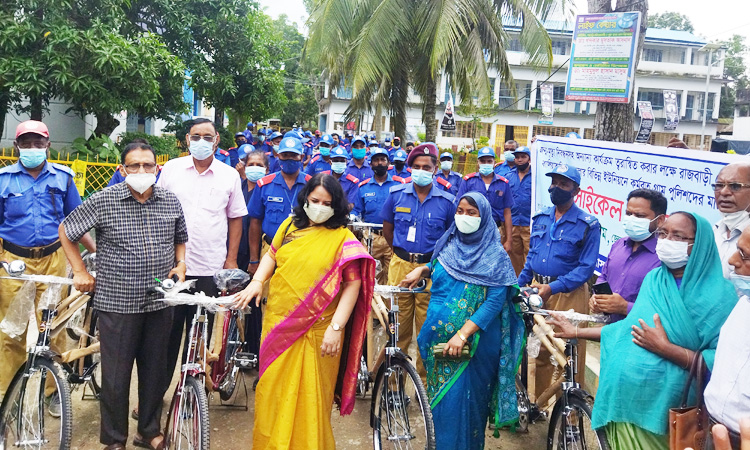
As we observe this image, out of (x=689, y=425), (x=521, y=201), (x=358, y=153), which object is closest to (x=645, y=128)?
(x=521, y=201)

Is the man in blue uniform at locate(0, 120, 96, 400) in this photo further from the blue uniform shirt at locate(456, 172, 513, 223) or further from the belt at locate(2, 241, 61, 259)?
the blue uniform shirt at locate(456, 172, 513, 223)

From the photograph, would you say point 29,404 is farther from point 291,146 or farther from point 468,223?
point 291,146

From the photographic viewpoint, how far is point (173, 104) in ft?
40.1

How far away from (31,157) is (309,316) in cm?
235

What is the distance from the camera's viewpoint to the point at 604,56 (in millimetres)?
7219

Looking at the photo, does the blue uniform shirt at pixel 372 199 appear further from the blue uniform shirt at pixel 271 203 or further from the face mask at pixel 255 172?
the blue uniform shirt at pixel 271 203

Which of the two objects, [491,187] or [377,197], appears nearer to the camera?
[377,197]

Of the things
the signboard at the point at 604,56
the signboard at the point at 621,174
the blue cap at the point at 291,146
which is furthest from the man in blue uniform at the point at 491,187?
the blue cap at the point at 291,146

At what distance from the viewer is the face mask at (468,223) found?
11.5 feet

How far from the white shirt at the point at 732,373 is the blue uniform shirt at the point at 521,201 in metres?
6.21

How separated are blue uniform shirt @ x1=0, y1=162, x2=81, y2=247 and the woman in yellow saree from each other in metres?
1.86

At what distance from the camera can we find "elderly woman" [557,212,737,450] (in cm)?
242

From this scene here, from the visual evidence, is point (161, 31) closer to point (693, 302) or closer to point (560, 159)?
point (560, 159)

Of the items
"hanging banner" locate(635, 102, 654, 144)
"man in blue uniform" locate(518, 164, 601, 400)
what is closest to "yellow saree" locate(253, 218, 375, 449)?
"man in blue uniform" locate(518, 164, 601, 400)
